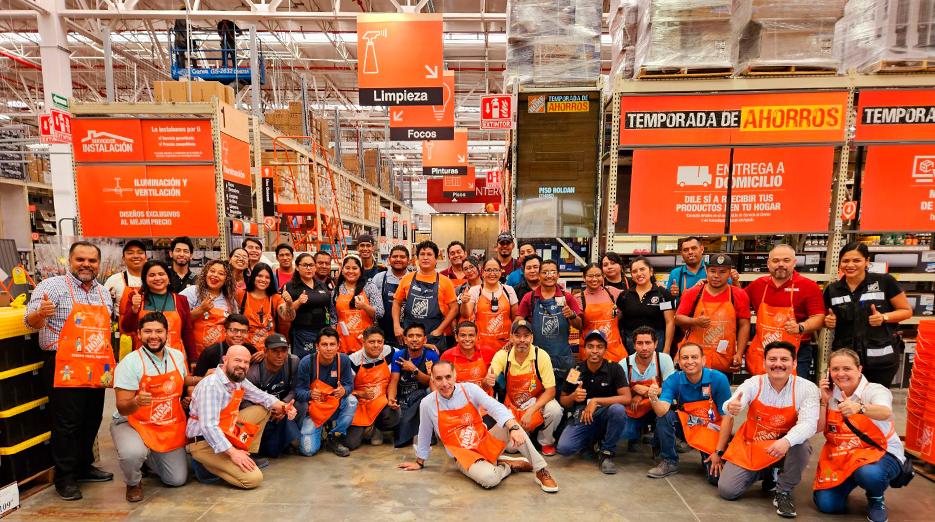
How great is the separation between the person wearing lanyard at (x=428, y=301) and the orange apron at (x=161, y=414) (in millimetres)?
1921

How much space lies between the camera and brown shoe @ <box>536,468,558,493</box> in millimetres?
3430

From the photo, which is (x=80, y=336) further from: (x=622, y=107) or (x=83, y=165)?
(x=622, y=107)

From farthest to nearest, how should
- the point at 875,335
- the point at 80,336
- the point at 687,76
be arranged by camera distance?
the point at 687,76
the point at 875,335
the point at 80,336

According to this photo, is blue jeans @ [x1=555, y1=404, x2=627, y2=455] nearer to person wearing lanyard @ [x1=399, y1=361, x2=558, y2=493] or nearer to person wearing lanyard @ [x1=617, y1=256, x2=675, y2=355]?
person wearing lanyard @ [x1=399, y1=361, x2=558, y2=493]

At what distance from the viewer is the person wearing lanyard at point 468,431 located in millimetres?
3559

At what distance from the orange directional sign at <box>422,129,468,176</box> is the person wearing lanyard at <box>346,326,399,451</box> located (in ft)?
33.5

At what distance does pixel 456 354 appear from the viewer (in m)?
4.20

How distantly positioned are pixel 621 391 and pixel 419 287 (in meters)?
2.14

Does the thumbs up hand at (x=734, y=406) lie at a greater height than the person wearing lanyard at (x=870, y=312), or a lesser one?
lesser

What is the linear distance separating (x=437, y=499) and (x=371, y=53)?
610 centimetres

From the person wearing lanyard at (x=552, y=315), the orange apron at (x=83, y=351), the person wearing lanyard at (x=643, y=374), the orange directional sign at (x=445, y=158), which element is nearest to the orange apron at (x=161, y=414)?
the orange apron at (x=83, y=351)

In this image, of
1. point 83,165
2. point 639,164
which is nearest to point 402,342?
point 639,164

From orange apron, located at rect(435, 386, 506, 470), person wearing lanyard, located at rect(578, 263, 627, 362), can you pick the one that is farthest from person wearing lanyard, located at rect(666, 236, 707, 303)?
orange apron, located at rect(435, 386, 506, 470)

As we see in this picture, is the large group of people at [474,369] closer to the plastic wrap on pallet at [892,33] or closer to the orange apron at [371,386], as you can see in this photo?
the orange apron at [371,386]
